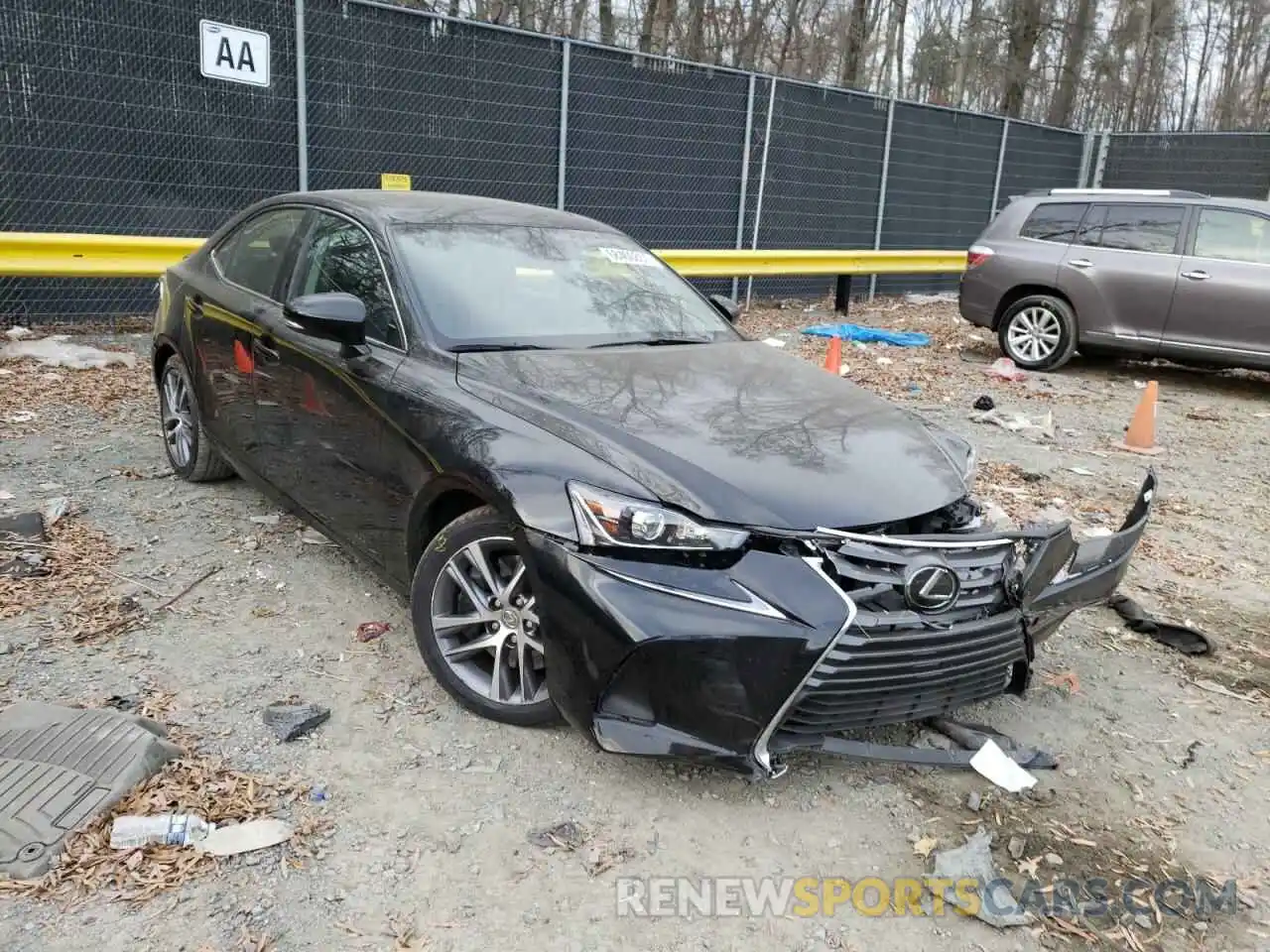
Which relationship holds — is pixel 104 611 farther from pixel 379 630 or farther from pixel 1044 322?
pixel 1044 322

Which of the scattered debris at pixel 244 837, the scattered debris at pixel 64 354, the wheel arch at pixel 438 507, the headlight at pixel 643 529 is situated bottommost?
the scattered debris at pixel 244 837

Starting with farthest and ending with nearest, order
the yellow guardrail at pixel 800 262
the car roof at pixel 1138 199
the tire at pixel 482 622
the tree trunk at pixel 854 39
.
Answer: the tree trunk at pixel 854 39, the yellow guardrail at pixel 800 262, the car roof at pixel 1138 199, the tire at pixel 482 622

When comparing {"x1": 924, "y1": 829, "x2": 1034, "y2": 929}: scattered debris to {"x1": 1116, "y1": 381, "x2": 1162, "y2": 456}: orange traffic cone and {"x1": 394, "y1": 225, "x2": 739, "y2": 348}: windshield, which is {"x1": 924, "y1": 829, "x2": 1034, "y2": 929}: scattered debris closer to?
{"x1": 394, "y1": 225, "x2": 739, "y2": 348}: windshield

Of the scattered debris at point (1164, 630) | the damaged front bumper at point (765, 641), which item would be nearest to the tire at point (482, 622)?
the damaged front bumper at point (765, 641)

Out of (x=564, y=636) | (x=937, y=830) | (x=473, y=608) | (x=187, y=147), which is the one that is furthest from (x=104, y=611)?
(x=187, y=147)

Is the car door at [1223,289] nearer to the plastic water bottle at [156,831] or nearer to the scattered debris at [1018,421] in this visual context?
the scattered debris at [1018,421]

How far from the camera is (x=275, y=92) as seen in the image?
8.99 meters

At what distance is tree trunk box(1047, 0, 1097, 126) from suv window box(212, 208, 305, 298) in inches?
962

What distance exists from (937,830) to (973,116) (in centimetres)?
1476

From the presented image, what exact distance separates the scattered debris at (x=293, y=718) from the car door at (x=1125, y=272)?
8425mm

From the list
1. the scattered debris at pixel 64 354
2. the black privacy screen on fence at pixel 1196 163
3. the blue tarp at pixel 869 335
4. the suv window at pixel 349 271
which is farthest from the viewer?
the black privacy screen on fence at pixel 1196 163

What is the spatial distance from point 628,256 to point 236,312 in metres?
1.76

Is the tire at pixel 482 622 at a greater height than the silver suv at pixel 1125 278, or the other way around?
the silver suv at pixel 1125 278

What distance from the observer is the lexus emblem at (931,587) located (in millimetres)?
2633
